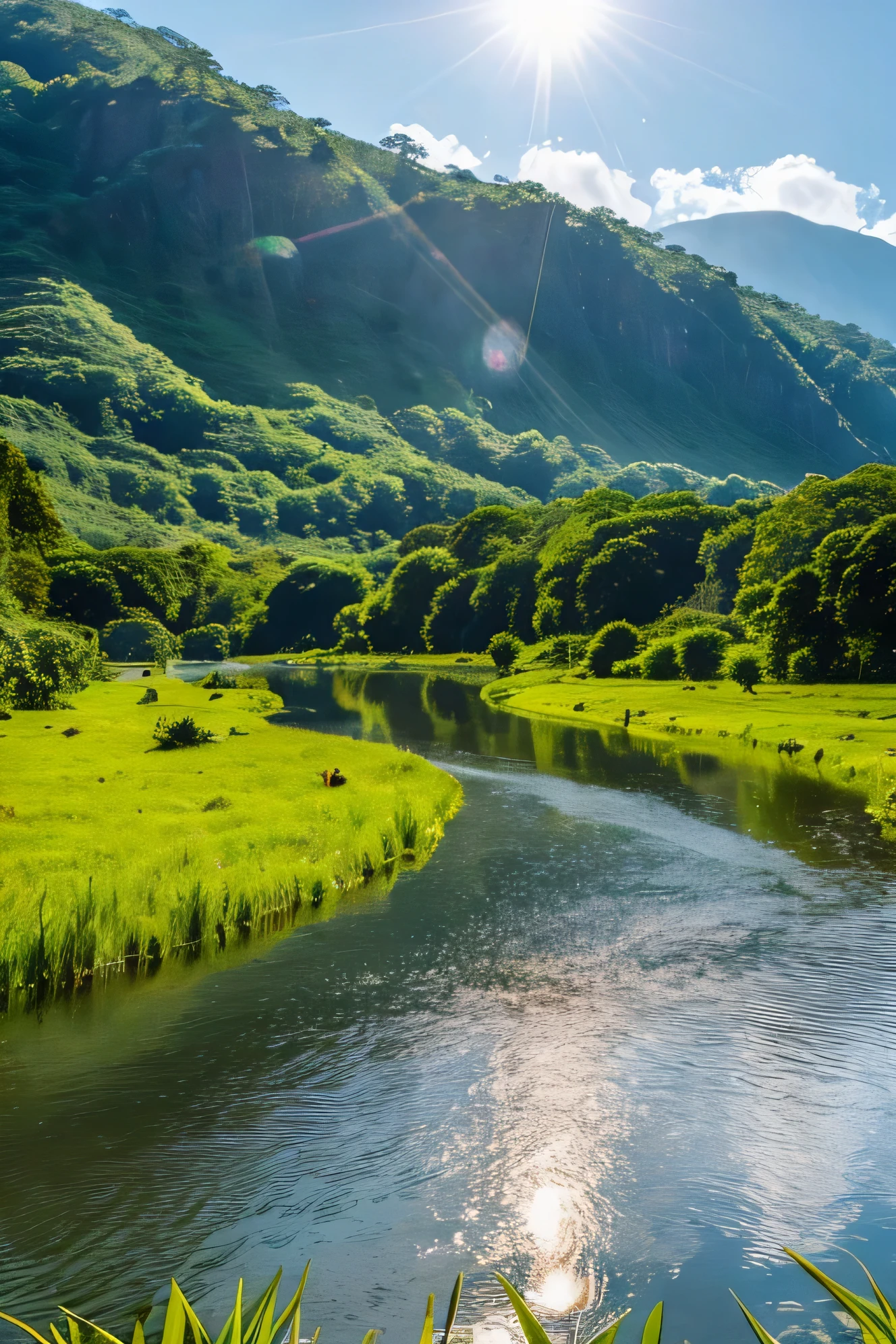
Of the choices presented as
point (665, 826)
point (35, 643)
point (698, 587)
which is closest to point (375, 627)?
point (698, 587)

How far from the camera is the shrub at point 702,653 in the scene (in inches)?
3120

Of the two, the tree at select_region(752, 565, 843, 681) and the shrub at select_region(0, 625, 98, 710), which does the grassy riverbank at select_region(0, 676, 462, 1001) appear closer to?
the shrub at select_region(0, 625, 98, 710)

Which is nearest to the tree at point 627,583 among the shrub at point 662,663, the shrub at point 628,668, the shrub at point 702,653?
the shrub at point 628,668

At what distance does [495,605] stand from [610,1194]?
129539 millimetres

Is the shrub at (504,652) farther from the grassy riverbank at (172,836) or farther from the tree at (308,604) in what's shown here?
the tree at (308,604)

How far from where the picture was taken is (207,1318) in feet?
34.6

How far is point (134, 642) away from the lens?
147000 mm

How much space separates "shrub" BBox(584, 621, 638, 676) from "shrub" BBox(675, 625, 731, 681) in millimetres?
11050

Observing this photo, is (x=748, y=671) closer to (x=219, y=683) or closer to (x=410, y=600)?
(x=219, y=683)

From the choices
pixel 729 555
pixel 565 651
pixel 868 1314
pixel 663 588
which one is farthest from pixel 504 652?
pixel 868 1314

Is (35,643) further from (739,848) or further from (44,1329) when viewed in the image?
(44,1329)

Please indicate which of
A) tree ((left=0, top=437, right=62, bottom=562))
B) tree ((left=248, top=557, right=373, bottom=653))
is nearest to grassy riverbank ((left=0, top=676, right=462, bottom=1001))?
tree ((left=0, top=437, right=62, bottom=562))

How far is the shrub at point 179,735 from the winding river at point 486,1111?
58.3 feet

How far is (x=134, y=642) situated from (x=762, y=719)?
114351mm
